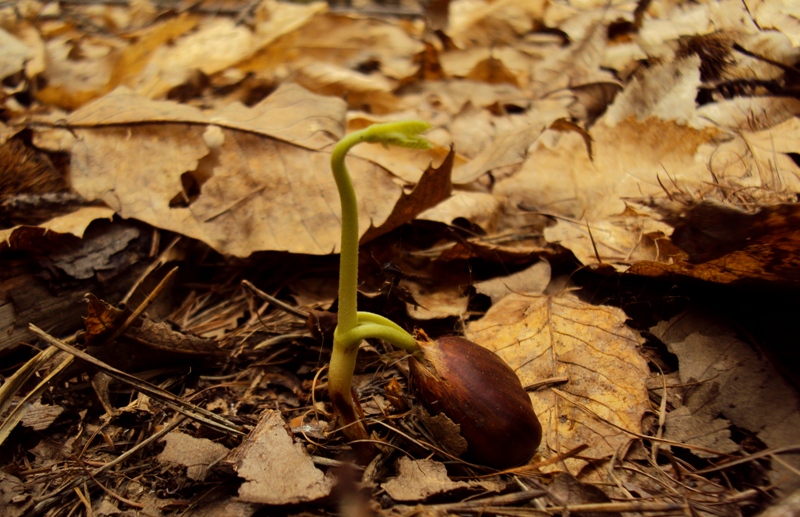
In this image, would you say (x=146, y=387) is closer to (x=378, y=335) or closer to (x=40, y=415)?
(x=40, y=415)

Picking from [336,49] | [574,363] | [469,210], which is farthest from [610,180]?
[336,49]

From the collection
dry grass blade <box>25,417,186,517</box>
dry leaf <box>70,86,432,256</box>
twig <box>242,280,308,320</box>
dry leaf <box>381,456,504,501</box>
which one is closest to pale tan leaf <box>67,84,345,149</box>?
dry leaf <box>70,86,432,256</box>

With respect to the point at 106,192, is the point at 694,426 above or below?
below

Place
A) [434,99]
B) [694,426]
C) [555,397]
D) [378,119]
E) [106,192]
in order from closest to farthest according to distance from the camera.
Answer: [694,426] < [555,397] < [106,192] < [378,119] < [434,99]

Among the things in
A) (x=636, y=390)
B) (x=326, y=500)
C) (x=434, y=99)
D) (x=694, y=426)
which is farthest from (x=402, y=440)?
(x=434, y=99)

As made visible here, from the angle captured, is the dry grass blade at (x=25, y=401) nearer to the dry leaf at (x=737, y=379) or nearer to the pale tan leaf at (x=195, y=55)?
the dry leaf at (x=737, y=379)

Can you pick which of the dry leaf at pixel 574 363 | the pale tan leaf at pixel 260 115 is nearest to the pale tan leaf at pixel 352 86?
the pale tan leaf at pixel 260 115

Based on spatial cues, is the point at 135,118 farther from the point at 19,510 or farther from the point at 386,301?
the point at 19,510
